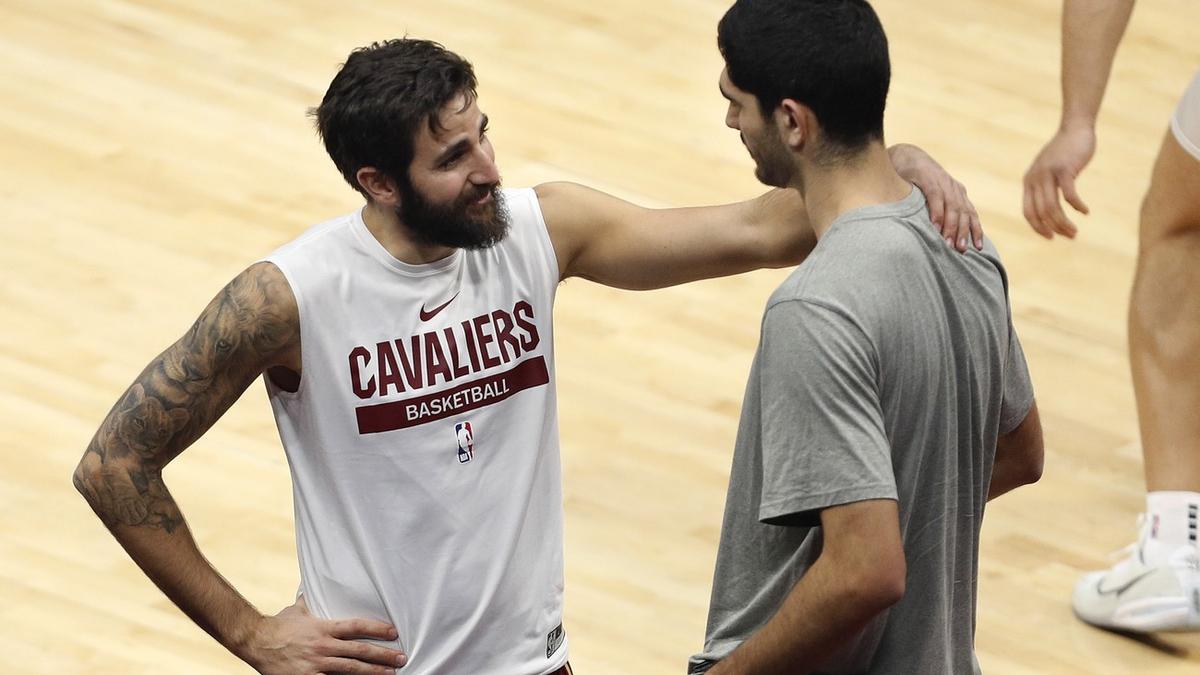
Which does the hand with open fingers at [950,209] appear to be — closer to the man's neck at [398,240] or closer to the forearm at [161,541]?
the man's neck at [398,240]

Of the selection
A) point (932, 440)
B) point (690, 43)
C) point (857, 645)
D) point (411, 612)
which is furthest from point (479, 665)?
point (690, 43)

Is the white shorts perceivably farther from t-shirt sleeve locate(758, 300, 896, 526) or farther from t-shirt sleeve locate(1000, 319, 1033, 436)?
t-shirt sleeve locate(758, 300, 896, 526)

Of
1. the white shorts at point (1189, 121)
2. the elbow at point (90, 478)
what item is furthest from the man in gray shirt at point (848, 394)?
the white shorts at point (1189, 121)

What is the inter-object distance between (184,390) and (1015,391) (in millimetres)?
1006

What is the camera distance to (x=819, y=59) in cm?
198

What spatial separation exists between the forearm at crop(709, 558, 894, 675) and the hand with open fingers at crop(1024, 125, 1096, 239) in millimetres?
942

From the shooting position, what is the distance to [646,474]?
4035 millimetres

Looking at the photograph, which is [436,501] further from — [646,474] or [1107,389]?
[1107,389]

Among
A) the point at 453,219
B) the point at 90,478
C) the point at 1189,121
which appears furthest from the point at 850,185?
the point at 1189,121

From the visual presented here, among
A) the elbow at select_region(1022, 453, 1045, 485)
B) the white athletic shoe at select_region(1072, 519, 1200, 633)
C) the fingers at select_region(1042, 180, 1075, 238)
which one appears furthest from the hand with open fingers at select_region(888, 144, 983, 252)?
the white athletic shoe at select_region(1072, 519, 1200, 633)

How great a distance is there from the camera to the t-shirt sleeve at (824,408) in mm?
1915

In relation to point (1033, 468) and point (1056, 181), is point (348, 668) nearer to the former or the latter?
point (1033, 468)

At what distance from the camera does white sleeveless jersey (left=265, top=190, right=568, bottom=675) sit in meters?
2.30

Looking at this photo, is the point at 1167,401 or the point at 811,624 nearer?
the point at 811,624
